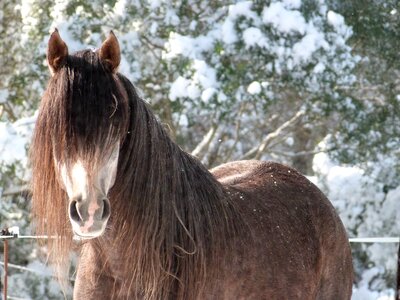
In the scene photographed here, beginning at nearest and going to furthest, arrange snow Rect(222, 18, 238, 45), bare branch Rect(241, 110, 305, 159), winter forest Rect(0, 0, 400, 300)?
winter forest Rect(0, 0, 400, 300)
snow Rect(222, 18, 238, 45)
bare branch Rect(241, 110, 305, 159)

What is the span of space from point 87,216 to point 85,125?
0.27 meters

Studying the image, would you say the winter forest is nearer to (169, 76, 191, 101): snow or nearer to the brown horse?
(169, 76, 191, 101): snow

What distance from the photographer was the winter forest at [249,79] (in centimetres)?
869

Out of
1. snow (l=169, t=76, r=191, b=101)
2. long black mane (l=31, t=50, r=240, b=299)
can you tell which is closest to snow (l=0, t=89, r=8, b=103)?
snow (l=169, t=76, r=191, b=101)

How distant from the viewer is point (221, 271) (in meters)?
2.84

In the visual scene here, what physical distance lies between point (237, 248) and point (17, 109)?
7.17 metres

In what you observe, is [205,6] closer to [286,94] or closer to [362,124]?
[286,94]

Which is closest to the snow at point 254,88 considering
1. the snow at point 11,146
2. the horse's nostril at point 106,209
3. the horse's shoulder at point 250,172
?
the snow at point 11,146

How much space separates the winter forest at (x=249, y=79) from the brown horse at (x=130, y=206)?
17.7 ft

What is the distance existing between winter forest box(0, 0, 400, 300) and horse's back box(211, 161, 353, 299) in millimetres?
4680

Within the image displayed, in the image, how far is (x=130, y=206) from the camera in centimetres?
259

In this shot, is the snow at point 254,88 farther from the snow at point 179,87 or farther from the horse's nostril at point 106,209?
the horse's nostril at point 106,209

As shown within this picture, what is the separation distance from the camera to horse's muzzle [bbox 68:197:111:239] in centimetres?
229

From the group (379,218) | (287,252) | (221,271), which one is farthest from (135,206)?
(379,218)
